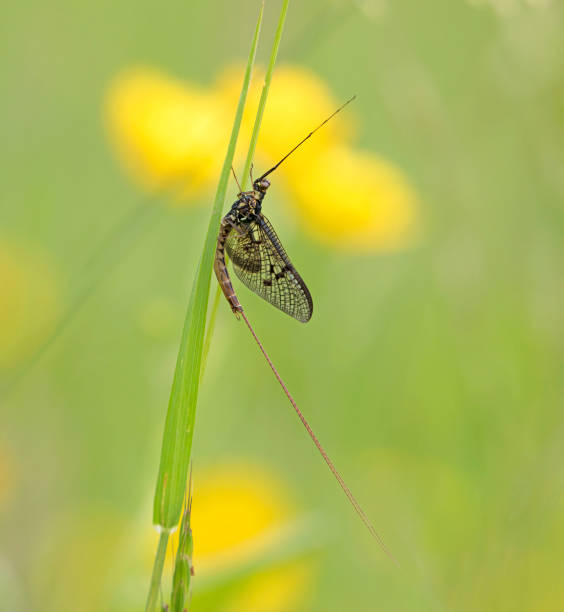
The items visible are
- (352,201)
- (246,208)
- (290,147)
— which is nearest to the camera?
(246,208)

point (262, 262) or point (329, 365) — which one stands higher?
point (329, 365)

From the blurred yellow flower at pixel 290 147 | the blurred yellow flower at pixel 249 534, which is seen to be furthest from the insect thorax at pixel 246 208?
the blurred yellow flower at pixel 249 534

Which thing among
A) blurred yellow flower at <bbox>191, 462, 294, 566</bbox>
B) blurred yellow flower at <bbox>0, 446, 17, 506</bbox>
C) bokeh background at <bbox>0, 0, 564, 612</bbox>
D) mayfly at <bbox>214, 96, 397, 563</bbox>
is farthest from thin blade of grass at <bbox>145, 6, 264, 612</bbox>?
blurred yellow flower at <bbox>0, 446, 17, 506</bbox>

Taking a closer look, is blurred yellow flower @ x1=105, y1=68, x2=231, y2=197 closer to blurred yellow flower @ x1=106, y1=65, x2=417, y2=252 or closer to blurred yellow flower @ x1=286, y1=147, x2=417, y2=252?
blurred yellow flower @ x1=106, y1=65, x2=417, y2=252

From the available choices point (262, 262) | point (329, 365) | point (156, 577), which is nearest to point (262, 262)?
point (262, 262)

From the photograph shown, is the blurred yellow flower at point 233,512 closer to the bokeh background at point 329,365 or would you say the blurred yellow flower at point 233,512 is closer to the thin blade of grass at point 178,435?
the bokeh background at point 329,365

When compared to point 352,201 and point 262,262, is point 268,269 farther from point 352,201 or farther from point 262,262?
point 352,201
